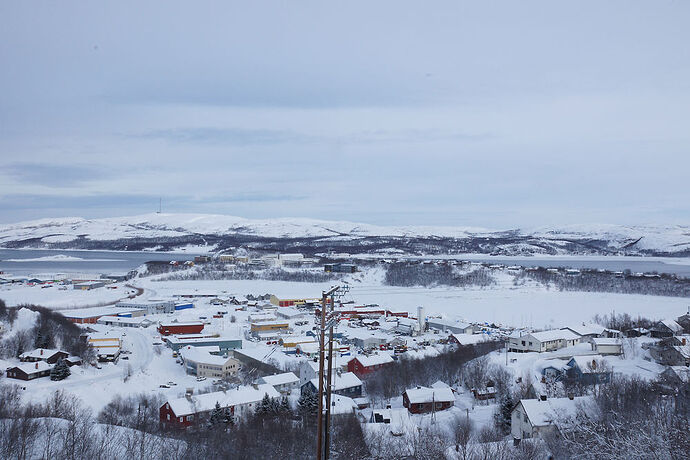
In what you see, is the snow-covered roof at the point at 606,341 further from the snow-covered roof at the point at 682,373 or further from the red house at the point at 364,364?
the red house at the point at 364,364

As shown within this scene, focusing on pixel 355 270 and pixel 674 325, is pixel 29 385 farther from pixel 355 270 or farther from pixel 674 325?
pixel 355 270

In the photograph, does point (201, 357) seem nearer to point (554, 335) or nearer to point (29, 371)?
point (29, 371)

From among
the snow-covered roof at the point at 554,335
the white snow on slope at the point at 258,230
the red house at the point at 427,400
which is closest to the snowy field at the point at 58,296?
the red house at the point at 427,400

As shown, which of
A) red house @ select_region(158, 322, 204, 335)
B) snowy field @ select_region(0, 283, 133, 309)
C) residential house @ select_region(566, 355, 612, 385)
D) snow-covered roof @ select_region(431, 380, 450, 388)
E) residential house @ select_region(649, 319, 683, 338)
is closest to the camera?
residential house @ select_region(566, 355, 612, 385)

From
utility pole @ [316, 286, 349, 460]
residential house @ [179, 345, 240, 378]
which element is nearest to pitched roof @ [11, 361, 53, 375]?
residential house @ [179, 345, 240, 378]

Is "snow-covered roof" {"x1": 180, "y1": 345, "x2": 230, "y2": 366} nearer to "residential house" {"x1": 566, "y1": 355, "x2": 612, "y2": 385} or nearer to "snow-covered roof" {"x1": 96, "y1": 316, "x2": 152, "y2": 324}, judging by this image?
"snow-covered roof" {"x1": 96, "y1": 316, "x2": 152, "y2": 324}

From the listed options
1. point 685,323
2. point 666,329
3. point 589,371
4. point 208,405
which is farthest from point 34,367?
point 685,323
